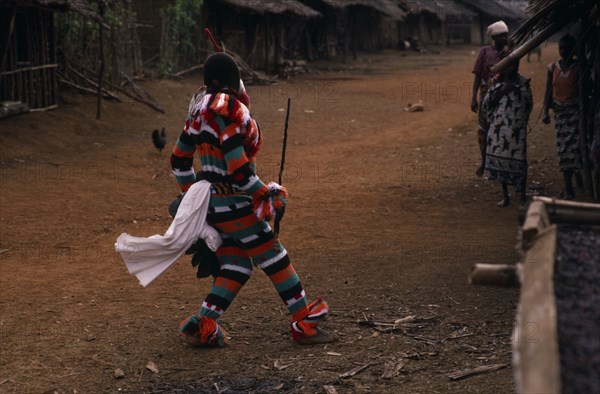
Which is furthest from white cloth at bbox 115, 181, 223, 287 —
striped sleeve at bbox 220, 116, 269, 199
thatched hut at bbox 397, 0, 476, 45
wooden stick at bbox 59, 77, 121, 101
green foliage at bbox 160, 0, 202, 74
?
thatched hut at bbox 397, 0, 476, 45

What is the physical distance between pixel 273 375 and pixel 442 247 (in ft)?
9.39

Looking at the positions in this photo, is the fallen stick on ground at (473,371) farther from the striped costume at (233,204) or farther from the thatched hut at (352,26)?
the thatched hut at (352,26)

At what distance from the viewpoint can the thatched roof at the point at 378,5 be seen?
26442 mm

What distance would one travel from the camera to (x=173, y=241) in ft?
15.5

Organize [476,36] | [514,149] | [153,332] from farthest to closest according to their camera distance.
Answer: [476,36] < [514,149] < [153,332]

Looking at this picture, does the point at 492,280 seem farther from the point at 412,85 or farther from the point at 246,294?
the point at 412,85

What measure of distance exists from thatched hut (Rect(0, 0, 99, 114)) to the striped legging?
8.22 m

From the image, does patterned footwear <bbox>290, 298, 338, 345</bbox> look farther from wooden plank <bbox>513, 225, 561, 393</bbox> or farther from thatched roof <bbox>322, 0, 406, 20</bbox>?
thatched roof <bbox>322, 0, 406, 20</bbox>

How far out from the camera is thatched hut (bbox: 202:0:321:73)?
70.8ft

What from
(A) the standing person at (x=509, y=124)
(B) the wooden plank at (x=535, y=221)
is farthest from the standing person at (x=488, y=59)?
(B) the wooden plank at (x=535, y=221)

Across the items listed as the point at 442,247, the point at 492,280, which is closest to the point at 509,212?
the point at 442,247

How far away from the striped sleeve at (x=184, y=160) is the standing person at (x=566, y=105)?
14.2 feet

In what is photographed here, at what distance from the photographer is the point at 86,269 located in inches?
270

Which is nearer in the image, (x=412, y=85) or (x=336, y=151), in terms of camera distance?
(x=336, y=151)
